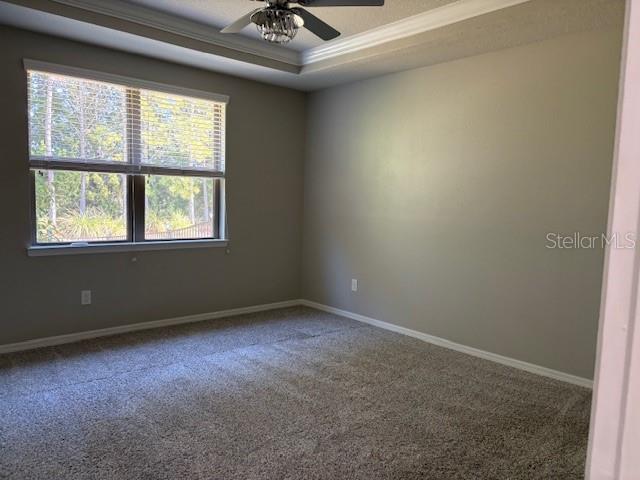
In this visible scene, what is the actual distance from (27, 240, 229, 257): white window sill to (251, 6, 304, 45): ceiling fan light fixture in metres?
2.35

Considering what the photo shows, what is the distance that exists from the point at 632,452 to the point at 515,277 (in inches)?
130

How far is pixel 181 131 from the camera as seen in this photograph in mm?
4332

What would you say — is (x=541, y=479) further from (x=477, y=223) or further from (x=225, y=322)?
(x=225, y=322)

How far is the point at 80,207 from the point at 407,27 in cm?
301

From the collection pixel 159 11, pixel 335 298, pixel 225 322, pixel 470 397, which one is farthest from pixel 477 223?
pixel 159 11

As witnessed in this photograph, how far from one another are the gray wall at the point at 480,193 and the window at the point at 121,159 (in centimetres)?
135

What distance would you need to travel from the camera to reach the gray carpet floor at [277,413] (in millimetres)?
2152

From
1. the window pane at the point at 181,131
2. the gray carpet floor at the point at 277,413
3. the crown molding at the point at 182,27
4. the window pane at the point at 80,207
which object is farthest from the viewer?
the window pane at the point at 181,131

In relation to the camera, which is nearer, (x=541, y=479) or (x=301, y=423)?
(x=541, y=479)

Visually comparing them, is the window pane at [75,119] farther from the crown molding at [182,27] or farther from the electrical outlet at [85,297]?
the electrical outlet at [85,297]

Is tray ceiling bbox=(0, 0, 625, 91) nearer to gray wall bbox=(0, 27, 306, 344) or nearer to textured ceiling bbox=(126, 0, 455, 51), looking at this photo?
textured ceiling bbox=(126, 0, 455, 51)

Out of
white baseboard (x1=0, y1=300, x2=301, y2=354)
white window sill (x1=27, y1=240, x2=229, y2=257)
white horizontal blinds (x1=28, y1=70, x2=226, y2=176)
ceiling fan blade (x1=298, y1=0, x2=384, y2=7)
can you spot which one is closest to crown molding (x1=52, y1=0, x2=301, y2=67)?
white horizontal blinds (x1=28, y1=70, x2=226, y2=176)

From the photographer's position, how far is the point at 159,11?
11.3ft

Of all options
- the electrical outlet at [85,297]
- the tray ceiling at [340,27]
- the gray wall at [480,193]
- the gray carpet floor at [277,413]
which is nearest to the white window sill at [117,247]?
the electrical outlet at [85,297]
